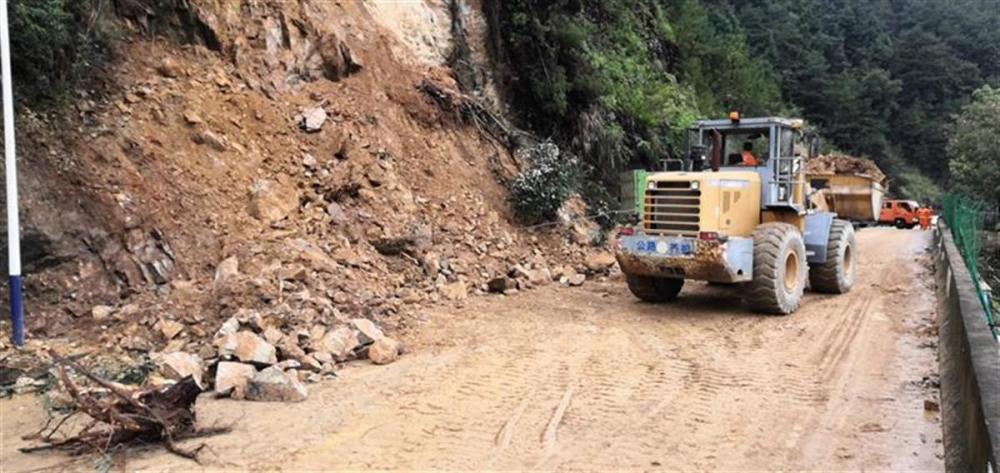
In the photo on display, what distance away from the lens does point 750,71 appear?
34.2 metres

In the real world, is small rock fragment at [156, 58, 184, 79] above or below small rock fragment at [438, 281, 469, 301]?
above

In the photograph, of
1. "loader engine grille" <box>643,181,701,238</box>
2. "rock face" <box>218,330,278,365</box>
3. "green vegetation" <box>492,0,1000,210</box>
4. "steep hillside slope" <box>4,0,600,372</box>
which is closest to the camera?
"rock face" <box>218,330,278,365</box>

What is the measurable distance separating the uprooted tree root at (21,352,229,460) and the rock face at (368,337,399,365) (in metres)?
1.96

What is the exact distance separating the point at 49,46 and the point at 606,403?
7251 millimetres

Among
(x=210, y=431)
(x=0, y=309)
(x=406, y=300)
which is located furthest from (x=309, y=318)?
(x=0, y=309)

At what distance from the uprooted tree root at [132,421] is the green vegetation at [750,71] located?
10.8 metres

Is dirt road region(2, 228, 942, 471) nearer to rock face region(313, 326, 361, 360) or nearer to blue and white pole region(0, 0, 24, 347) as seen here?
rock face region(313, 326, 361, 360)

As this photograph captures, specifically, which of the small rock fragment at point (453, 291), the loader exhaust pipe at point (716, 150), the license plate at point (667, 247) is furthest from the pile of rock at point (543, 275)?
the loader exhaust pipe at point (716, 150)

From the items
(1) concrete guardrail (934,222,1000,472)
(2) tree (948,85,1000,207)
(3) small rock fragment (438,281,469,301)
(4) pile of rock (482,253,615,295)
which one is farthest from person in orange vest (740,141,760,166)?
(2) tree (948,85,1000,207)

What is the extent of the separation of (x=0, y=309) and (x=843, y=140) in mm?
59372

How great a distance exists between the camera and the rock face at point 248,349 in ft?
21.6

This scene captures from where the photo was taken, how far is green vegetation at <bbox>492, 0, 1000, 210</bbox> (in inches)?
605

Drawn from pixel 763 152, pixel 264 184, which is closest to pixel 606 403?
pixel 763 152

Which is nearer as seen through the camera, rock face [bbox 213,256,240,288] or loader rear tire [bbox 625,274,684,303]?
rock face [bbox 213,256,240,288]
